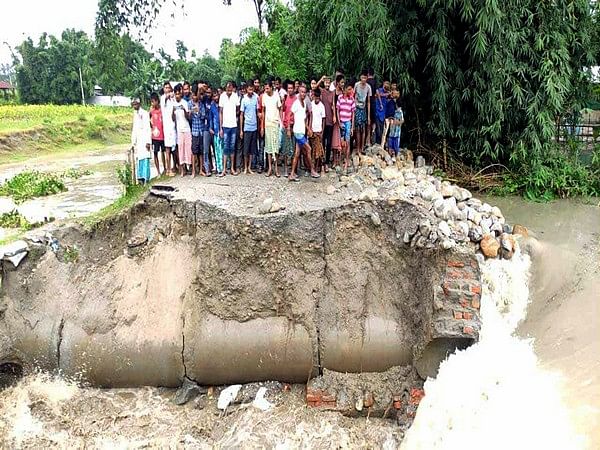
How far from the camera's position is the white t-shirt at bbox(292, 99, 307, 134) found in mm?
7766

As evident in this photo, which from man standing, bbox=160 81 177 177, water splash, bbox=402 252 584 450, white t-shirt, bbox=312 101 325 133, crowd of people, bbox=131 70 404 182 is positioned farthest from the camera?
man standing, bbox=160 81 177 177

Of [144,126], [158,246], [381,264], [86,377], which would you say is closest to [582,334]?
[381,264]

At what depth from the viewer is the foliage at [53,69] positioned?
126ft

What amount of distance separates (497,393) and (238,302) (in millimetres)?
3126

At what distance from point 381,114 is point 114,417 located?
5810 millimetres

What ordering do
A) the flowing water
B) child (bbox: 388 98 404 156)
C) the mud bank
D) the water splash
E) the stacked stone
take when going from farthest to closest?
child (bbox: 388 98 404 156) < the mud bank < the stacked stone < the flowing water < the water splash

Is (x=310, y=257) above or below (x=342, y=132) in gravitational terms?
below

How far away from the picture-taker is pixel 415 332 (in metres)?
6.43

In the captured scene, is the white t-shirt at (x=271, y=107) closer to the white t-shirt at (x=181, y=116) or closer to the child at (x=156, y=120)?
the white t-shirt at (x=181, y=116)

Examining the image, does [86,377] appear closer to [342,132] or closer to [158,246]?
[158,246]

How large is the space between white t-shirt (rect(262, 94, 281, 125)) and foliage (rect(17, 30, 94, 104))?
1368 inches

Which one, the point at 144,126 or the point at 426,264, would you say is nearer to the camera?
the point at 426,264

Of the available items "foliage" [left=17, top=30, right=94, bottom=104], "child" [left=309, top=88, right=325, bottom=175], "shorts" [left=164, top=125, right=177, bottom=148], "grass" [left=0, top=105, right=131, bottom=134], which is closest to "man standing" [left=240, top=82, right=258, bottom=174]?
"child" [left=309, top=88, right=325, bottom=175]

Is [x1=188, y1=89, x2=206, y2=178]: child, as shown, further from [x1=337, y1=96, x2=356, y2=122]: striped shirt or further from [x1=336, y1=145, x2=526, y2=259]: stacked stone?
[x1=336, y1=145, x2=526, y2=259]: stacked stone
